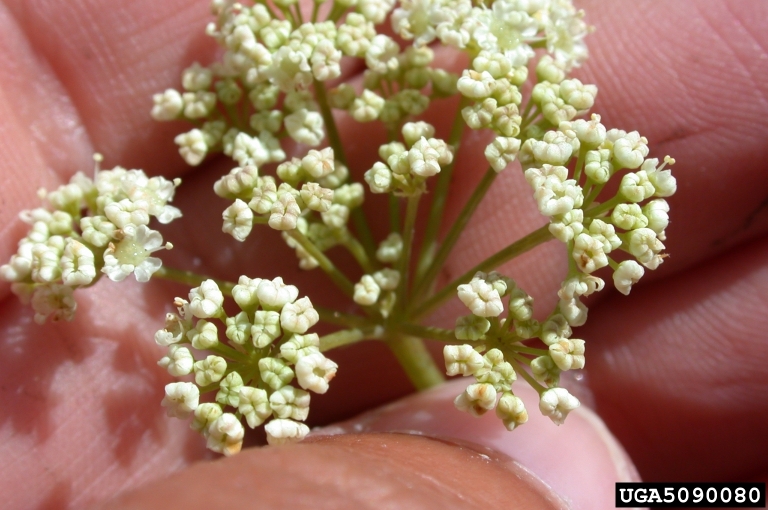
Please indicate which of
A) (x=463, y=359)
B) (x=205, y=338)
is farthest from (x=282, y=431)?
(x=463, y=359)

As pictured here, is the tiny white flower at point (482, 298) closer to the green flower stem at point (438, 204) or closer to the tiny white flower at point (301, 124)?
the green flower stem at point (438, 204)

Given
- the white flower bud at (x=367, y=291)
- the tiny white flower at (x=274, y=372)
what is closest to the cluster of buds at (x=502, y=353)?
the white flower bud at (x=367, y=291)

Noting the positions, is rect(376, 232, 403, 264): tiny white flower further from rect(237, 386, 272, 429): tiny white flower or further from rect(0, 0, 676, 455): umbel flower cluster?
rect(237, 386, 272, 429): tiny white flower

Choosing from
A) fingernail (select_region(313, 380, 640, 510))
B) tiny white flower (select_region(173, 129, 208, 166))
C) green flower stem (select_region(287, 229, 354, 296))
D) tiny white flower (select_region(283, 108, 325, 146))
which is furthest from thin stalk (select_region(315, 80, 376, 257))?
fingernail (select_region(313, 380, 640, 510))

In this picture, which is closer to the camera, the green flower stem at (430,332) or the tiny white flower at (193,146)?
the green flower stem at (430,332)

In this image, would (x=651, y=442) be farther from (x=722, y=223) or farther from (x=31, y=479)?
(x=31, y=479)
